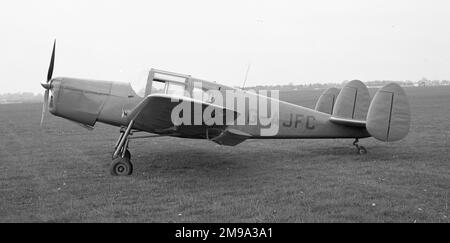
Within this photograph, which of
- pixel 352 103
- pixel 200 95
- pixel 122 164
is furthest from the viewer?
pixel 352 103

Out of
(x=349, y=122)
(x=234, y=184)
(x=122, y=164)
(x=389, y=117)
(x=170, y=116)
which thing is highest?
(x=170, y=116)

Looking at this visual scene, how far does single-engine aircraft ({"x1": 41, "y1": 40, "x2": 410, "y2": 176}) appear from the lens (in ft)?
23.0

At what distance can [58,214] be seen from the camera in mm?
5070

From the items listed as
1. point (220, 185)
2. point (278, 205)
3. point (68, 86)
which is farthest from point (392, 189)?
point (68, 86)

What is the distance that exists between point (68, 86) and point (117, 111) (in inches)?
40.9

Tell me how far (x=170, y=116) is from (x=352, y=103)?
15.0 feet

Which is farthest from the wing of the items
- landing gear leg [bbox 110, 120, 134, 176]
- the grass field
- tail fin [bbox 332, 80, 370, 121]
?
tail fin [bbox 332, 80, 370, 121]

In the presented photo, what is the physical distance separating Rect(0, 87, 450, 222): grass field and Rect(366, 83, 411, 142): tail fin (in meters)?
0.62

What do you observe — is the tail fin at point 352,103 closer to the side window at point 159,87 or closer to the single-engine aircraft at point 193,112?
the single-engine aircraft at point 193,112

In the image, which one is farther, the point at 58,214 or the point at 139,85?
the point at 139,85

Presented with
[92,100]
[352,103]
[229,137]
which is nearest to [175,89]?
[229,137]

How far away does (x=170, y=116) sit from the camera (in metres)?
6.84

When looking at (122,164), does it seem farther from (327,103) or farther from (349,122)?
(327,103)
